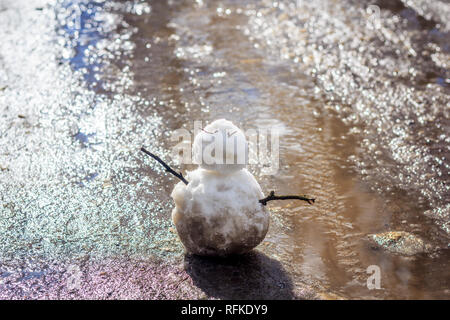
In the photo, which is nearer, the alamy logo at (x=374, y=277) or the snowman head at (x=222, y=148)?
the snowman head at (x=222, y=148)

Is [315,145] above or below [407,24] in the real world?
below

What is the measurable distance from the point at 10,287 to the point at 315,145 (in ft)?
10.4

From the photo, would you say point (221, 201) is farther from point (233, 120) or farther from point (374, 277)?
point (233, 120)

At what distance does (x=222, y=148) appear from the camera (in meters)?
3.41

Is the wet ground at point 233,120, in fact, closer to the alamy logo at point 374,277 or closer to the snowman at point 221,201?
the alamy logo at point 374,277

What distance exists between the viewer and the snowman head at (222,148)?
134 inches

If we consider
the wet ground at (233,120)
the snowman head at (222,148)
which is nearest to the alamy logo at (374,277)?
the wet ground at (233,120)

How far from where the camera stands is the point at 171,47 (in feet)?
25.6

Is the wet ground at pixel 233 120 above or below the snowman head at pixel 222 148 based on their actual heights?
below

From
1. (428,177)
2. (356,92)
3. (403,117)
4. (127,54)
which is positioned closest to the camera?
(428,177)

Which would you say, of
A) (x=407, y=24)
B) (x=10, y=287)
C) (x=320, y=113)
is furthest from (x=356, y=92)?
(x=10, y=287)

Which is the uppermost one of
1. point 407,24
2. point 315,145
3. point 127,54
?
point 407,24

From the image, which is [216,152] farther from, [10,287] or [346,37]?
[346,37]

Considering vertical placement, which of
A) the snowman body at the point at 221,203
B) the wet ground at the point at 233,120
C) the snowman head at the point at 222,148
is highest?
the snowman head at the point at 222,148
